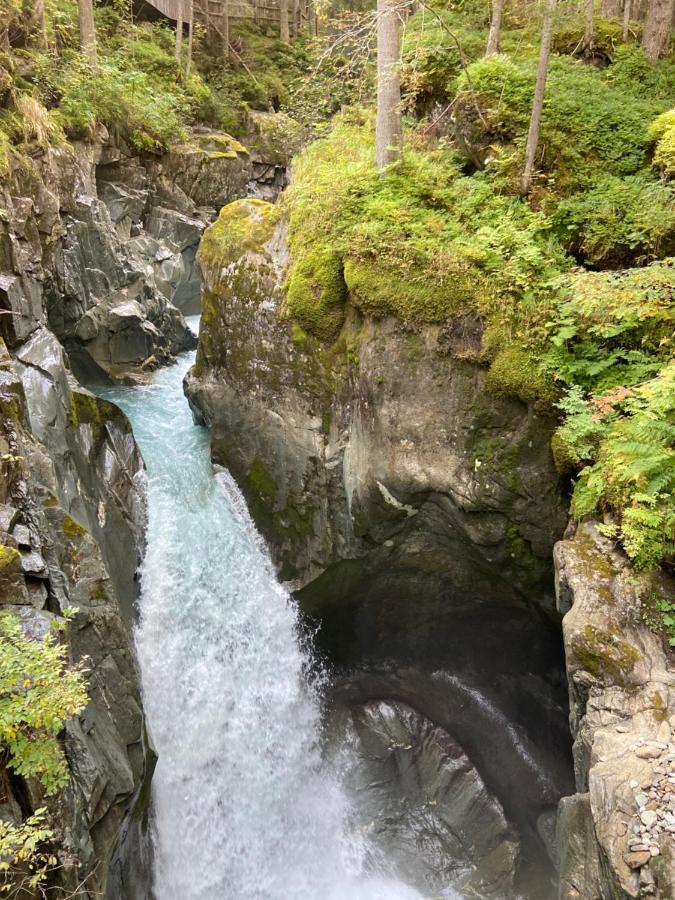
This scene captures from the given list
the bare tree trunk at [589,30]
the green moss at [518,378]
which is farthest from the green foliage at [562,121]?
the green moss at [518,378]

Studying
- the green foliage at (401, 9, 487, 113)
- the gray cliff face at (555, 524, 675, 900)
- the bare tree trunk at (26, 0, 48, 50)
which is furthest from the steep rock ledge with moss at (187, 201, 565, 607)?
the bare tree trunk at (26, 0, 48, 50)

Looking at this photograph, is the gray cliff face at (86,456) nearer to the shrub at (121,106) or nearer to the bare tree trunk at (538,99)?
the shrub at (121,106)

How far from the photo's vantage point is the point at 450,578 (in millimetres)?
9828

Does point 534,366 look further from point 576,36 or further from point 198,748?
point 576,36

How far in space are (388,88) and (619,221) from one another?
4.46 meters

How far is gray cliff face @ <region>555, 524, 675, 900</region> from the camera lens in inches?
172

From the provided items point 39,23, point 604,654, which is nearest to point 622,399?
point 604,654

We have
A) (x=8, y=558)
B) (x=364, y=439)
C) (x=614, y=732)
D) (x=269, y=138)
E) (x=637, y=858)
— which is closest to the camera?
(x=637, y=858)

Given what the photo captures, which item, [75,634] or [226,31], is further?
[226,31]

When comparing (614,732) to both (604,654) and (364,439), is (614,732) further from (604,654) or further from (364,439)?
(364,439)

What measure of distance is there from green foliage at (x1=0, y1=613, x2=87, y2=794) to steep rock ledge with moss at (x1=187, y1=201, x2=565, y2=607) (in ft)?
18.6

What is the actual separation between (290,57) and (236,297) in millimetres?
26203

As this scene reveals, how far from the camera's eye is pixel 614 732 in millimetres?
5367

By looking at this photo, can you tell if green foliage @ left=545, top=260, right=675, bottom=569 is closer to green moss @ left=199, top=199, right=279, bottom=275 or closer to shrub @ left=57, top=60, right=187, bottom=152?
green moss @ left=199, top=199, right=279, bottom=275
